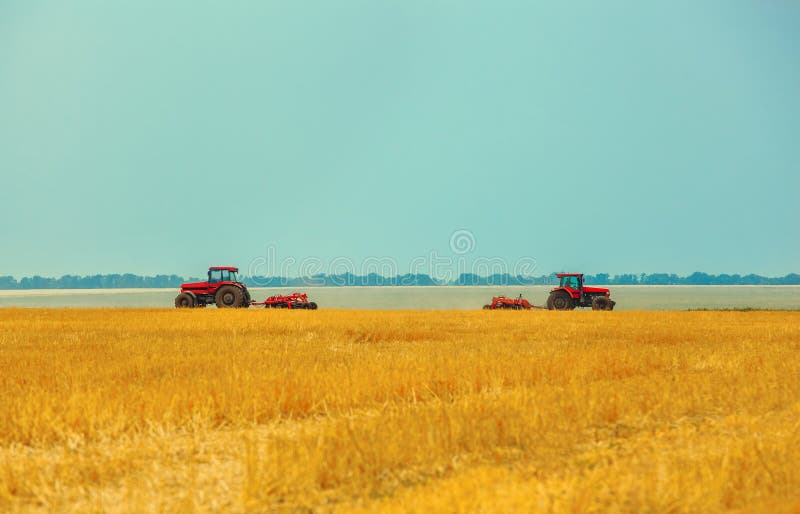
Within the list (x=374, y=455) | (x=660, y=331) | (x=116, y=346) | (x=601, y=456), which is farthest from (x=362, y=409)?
(x=660, y=331)

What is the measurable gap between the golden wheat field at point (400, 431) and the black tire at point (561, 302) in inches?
852

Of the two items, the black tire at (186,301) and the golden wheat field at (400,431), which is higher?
the black tire at (186,301)

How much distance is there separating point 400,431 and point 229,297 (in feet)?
96.8

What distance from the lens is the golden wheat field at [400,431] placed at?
457 centimetres

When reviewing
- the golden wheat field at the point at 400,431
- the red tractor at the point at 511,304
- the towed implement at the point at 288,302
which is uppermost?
the towed implement at the point at 288,302

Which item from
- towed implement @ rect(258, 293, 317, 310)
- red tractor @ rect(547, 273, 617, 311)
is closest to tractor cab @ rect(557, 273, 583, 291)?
red tractor @ rect(547, 273, 617, 311)

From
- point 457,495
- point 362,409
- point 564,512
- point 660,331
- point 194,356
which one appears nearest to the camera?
point 564,512

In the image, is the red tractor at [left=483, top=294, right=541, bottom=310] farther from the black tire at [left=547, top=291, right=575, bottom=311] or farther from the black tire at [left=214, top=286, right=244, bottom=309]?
the black tire at [left=214, top=286, right=244, bottom=309]

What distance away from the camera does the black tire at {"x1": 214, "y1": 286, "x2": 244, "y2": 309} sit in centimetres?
3356

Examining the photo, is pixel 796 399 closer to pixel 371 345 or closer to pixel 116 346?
pixel 371 345

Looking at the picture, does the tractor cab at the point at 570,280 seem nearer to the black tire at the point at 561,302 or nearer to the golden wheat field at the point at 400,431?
the black tire at the point at 561,302

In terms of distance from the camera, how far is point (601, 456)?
555 cm

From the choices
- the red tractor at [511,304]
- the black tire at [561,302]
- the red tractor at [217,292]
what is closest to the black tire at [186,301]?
the red tractor at [217,292]

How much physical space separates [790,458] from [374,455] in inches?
133
